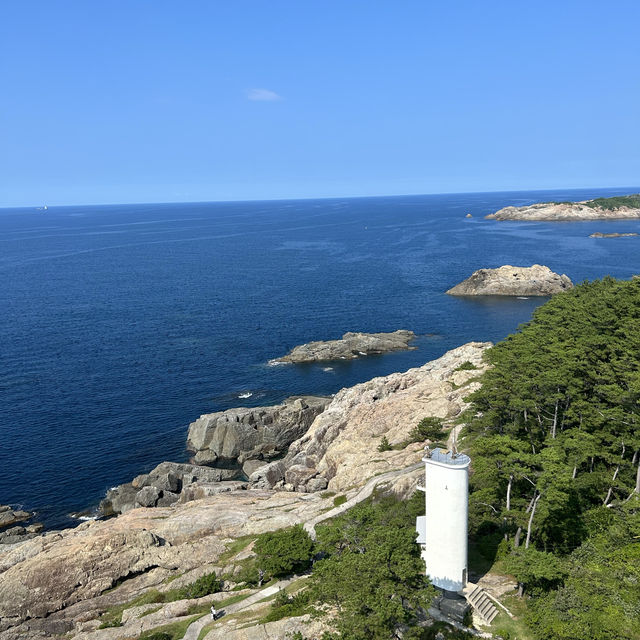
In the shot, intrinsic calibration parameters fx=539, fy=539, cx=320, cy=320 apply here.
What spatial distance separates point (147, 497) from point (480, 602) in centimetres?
4625

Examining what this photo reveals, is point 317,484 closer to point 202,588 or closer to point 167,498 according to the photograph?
point 167,498

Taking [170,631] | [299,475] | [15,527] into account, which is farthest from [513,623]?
[15,527]

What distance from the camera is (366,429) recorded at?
222ft

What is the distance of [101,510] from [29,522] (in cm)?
806

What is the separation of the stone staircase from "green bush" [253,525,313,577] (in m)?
12.2

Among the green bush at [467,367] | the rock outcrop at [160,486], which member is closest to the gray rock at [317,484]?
the rock outcrop at [160,486]

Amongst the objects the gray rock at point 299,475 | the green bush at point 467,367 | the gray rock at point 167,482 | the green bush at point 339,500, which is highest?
the green bush at point 467,367

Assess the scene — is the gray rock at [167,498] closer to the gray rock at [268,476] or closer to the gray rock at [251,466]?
the gray rock at [268,476]

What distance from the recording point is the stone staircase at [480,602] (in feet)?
104

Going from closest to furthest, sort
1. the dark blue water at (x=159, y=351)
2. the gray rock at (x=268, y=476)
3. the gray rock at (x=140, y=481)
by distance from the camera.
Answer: the gray rock at (x=268, y=476), the gray rock at (x=140, y=481), the dark blue water at (x=159, y=351)

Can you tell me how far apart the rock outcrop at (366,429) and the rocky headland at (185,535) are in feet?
0.66

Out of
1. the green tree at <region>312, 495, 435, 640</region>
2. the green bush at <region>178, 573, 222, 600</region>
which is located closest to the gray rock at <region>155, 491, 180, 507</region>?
the green bush at <region>178, 573, 222, 600</region>

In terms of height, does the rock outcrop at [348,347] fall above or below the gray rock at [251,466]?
above

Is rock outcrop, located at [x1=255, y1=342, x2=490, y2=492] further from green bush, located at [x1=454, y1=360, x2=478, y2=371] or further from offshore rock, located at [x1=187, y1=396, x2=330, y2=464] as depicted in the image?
offshore rock, located at [x1=187, y1=396, x2=330, y2=464]
